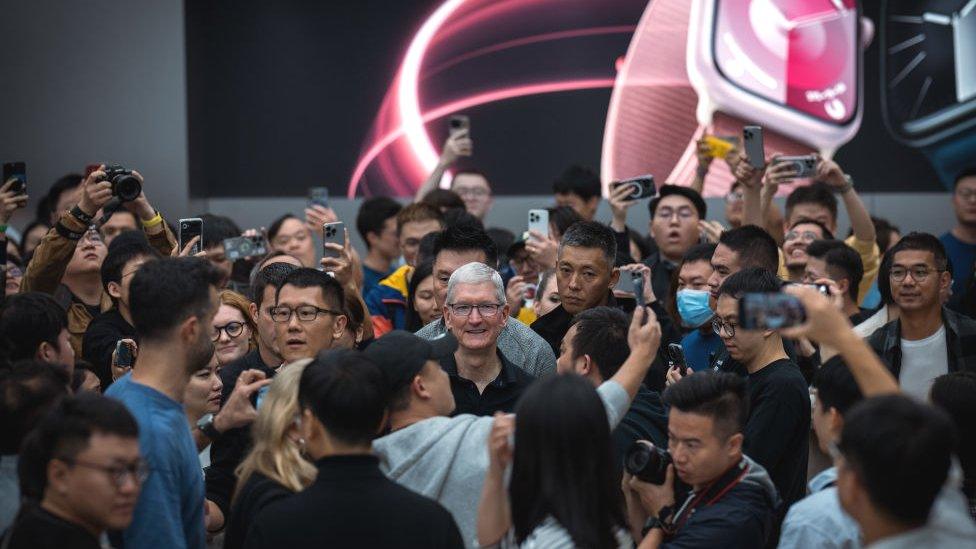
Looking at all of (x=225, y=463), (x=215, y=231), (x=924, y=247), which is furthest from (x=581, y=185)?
(x=225, y=463)

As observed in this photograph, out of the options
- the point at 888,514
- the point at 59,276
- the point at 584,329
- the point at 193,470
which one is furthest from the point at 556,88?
the point at 888,514

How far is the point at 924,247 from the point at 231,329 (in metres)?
2.77

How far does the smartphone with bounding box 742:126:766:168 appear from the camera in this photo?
21.7ft

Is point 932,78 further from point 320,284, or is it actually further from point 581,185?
point 320,284

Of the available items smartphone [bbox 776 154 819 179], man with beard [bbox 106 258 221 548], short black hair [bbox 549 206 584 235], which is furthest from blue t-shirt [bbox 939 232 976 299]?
man with beard [bbox 106 258 221 548]

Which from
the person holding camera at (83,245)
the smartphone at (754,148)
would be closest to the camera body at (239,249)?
the person holding camera at (83,245)

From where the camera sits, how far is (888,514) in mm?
2652

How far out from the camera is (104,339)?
5168 mm

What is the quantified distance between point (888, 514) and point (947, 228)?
7.09 metres

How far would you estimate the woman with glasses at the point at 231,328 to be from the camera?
5.23m

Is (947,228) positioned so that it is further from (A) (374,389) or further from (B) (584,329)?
Answer: (A) (374,389)

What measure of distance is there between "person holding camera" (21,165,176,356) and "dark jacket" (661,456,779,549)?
2642mm

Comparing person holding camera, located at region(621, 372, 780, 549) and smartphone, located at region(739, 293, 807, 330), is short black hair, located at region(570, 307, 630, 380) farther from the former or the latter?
smartphone, located at region(739, 293, 807, 330)

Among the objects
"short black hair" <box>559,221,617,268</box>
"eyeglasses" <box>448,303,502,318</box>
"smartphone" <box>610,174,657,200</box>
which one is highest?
"smartphone" <box>610,174,657,200</box>
